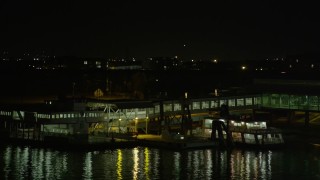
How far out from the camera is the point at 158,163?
17266 mm

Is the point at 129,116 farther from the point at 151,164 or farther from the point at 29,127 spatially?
the point at 151,164

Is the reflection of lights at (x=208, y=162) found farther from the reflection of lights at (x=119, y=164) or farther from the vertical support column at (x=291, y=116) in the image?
the vertical support column at (x=291, y=116)

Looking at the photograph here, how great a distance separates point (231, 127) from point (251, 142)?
1.11 metres

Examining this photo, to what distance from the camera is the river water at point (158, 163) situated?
1568cm

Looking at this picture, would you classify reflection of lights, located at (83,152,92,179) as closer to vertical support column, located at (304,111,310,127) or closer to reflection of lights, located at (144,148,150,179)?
reflection of lights, located at (144,148,150,179)

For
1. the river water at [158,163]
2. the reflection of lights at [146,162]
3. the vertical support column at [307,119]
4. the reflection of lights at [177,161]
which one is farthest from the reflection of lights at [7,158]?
the vertical support column at [307,119]

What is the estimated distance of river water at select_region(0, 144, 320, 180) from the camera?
15680 mm

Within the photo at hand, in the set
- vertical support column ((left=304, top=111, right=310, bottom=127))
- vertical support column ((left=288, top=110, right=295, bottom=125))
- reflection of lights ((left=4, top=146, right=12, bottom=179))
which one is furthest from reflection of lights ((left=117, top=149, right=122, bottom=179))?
vertical support column ((left=288, top=110, right=295, bottom=125))

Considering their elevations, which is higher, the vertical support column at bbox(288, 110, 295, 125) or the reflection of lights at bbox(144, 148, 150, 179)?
the vertical support column at bbox(288, 110, 295, 125)

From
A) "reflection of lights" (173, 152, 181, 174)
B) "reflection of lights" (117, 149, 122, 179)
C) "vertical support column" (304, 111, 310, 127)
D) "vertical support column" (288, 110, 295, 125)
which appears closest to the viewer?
"reflection of lights" (117, 149, 122, 179)

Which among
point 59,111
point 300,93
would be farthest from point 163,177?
point 300,93

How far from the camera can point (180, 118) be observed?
24.0 metres

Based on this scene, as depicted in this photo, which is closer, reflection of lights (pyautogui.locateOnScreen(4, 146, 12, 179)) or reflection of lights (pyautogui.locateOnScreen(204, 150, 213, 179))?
reflection of lights (pyautogui.locateOnScreen(204, 150, 213, 179))

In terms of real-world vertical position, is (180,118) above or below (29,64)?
below
